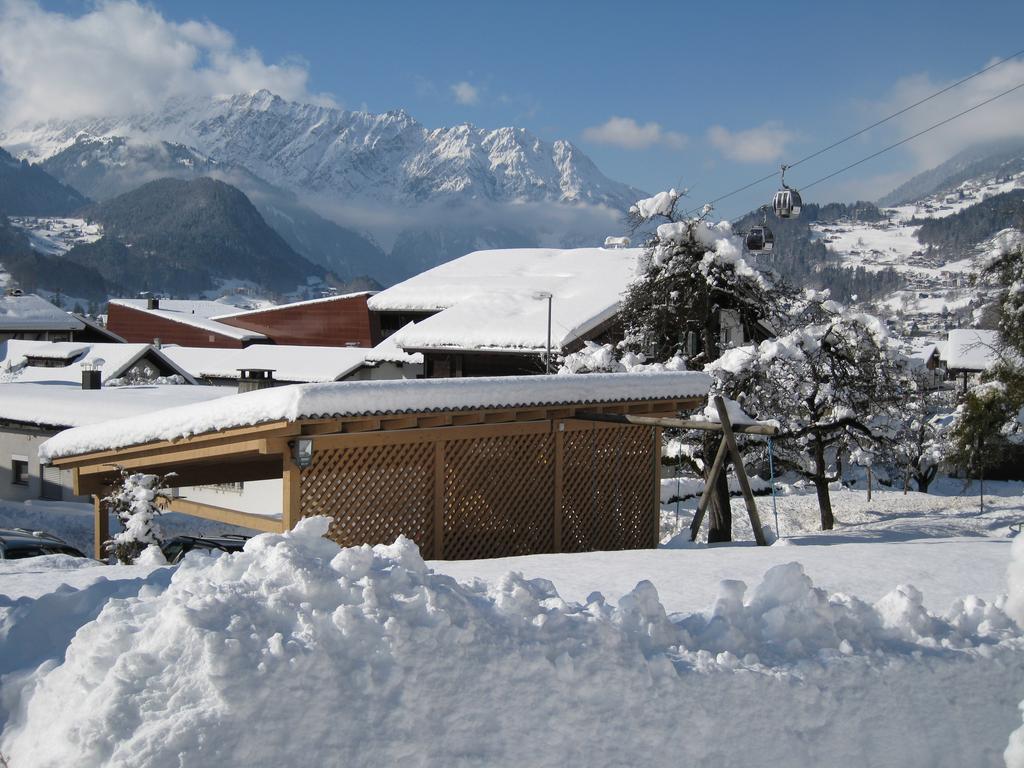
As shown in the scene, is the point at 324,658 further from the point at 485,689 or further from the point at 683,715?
the point at 683,715

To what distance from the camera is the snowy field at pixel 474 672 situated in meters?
4.43

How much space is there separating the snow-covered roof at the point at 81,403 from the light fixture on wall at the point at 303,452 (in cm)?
1264

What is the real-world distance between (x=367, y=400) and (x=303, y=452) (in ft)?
2.64

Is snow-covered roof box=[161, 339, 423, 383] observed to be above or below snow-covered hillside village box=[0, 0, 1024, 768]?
above

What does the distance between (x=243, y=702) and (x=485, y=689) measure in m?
1.25

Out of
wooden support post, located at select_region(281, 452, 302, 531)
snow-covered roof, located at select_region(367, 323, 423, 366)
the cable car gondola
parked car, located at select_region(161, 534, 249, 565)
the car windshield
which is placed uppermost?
the cable car gondola

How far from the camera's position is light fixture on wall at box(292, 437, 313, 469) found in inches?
363

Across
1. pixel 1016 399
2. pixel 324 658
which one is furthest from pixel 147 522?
pixel 1016 399

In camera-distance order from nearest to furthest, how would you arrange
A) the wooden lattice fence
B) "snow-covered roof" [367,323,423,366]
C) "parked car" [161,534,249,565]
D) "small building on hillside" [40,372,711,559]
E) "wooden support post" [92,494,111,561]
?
1. "small building on hillside" [40,372,711,559]
2. the wooden lattice fence
3. "wooden support post" [92,494,111,561]
4. "parked car" [161,534,249,565]
5. "snow-covered roof" [367,323,423,366]

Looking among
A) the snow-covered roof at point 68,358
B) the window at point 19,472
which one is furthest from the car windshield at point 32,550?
the snow-covered roof at point 68,358

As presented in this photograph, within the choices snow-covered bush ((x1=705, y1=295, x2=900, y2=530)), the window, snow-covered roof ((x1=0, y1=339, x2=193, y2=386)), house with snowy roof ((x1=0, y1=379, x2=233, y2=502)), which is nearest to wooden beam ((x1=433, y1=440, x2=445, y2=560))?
snow-covered bush ((x1=705, y1=295, x2=900, y2=530))

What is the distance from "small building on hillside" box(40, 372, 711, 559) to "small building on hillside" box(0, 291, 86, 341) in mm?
42103

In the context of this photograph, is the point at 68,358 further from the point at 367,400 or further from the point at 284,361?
the point at 367,400

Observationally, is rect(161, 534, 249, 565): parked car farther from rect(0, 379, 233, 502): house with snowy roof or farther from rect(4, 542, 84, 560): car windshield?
rect(0, 379, 233, 502): house with snowy roof
